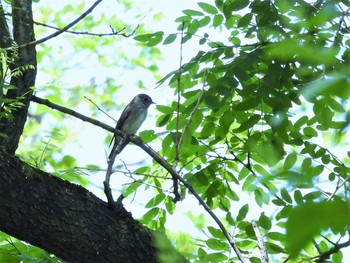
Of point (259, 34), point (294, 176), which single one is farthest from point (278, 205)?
point (294, 176)

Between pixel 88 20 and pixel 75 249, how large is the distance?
8556 millimetres

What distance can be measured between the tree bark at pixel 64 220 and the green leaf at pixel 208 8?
1841 mm

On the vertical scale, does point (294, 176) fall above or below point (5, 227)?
below

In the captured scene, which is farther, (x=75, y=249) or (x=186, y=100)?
(x=186, y=100)

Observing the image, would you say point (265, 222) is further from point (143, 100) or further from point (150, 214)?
point (143, 100)

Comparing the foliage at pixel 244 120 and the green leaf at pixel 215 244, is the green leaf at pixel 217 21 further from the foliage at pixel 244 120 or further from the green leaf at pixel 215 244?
the green leaf at pixel 215 244

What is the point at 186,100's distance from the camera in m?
4.11

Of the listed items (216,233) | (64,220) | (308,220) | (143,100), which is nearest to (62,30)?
(64,220)

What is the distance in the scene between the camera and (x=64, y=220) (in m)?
2.83

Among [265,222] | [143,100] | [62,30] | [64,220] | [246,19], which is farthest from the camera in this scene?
[143,100]

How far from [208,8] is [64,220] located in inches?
83.8

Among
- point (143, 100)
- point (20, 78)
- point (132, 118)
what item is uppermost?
point (143, 100)

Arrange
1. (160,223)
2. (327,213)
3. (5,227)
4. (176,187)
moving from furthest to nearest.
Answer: (160,223) < (176,187) < (5,227) < (327,213)

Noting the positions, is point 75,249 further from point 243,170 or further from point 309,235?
point 309,235
